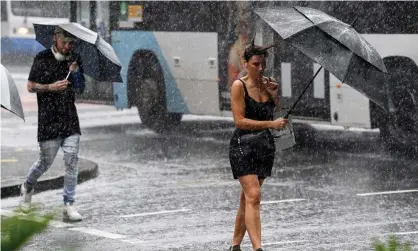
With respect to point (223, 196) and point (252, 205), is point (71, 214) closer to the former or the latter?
point (223, 196)

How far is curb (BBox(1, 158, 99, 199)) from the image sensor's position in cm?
1127

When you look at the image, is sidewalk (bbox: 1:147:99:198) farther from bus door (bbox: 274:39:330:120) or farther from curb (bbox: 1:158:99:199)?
bus door (bbox: 274:39:330:120)

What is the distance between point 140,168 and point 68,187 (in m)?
4.32

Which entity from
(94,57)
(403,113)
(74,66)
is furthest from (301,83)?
(74,66)

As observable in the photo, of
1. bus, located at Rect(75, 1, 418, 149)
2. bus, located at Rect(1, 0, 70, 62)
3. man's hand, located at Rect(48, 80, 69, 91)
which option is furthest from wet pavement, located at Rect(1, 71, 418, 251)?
bus, located at Rect(1, 0, 70, 62)

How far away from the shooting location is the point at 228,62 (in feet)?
56.1

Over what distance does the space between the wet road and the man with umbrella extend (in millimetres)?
553

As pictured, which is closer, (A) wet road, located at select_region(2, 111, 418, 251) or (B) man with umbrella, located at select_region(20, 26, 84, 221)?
(A) wet road, located at select_region(2, 111, 418, 251)

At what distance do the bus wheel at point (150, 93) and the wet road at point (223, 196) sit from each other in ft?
2.99

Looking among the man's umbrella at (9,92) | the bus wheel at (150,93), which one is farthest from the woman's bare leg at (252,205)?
the bus wheel at (150,93)

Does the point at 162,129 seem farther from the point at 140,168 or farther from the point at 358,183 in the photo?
the point at 358,183

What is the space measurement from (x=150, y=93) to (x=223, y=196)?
770cm

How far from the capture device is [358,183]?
12141 mm

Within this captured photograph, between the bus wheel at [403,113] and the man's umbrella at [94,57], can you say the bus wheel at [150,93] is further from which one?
the man's umbrella at [94,57]
